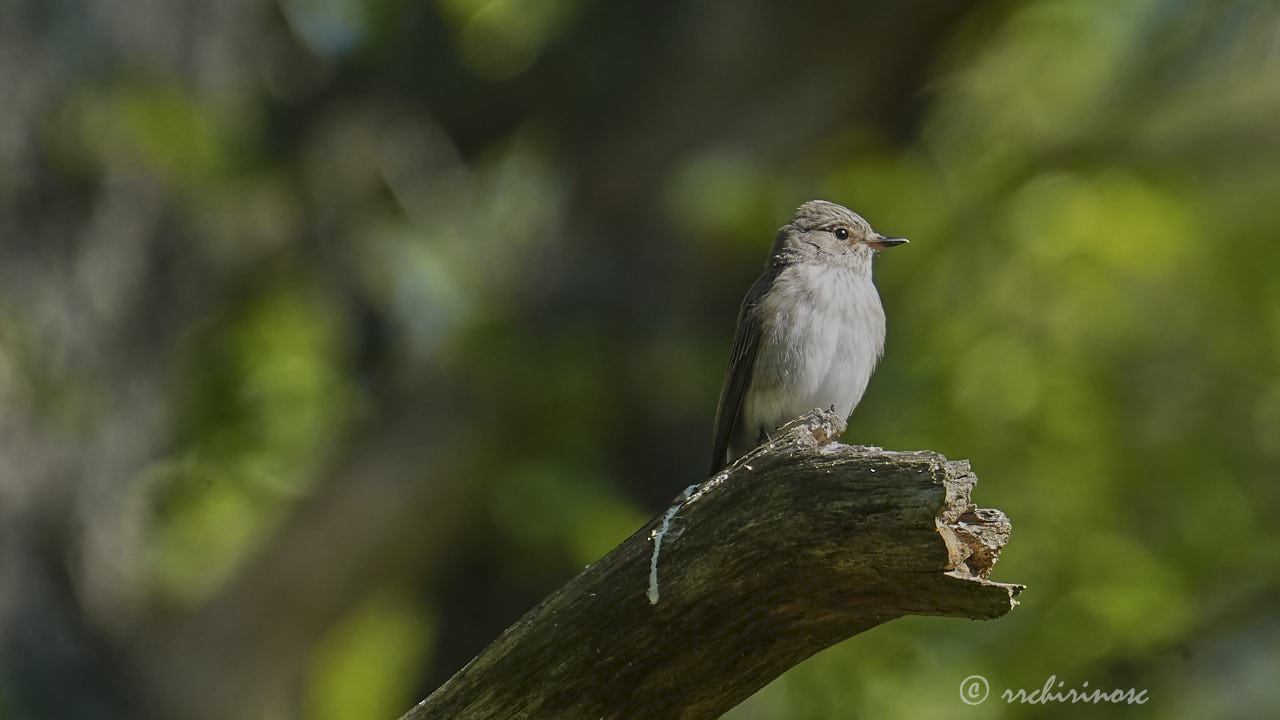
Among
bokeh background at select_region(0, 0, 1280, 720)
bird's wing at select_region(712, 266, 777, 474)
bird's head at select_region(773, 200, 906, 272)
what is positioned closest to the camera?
bird's wing at select_region(712, 266, 777, 474)

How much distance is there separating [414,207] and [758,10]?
103 inches

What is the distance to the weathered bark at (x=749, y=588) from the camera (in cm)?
259

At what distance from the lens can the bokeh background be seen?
7.02m

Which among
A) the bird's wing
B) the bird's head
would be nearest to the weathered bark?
the bird's wing

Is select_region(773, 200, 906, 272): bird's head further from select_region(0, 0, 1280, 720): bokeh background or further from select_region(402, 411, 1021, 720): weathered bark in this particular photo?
select_region(402, 411, 1021, 720): weathered bark

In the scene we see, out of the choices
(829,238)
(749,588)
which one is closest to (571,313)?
(829,238)

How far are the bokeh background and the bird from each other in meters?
1.24

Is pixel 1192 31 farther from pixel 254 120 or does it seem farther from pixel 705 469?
pixel 254 120

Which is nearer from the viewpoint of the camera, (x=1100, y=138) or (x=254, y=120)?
(x=1100, y=138)

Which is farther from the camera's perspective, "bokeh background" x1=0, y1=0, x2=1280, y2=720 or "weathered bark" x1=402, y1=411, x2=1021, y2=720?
"bokeh background" x1=0, y1=0, x2=1280, y2=720

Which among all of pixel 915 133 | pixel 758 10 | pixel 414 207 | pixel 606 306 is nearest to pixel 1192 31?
pixel 915 133

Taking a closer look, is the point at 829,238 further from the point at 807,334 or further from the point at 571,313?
the point at 571,313

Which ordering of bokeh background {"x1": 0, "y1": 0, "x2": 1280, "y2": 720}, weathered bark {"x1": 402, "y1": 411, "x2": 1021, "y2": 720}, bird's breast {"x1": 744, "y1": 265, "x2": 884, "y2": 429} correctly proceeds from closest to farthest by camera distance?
1. weathered bark {"x1": 402, "y1": 411, "x2": 1021, "y2": 720}
2. bird's breast {"x1": 744, "y1": 265, "x2": 884, "y2": 429}
3. bokeh background {"x1": 0, "y1": 0, "x2": 1280, "y2": 720}

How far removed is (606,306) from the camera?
7742 millimetres
